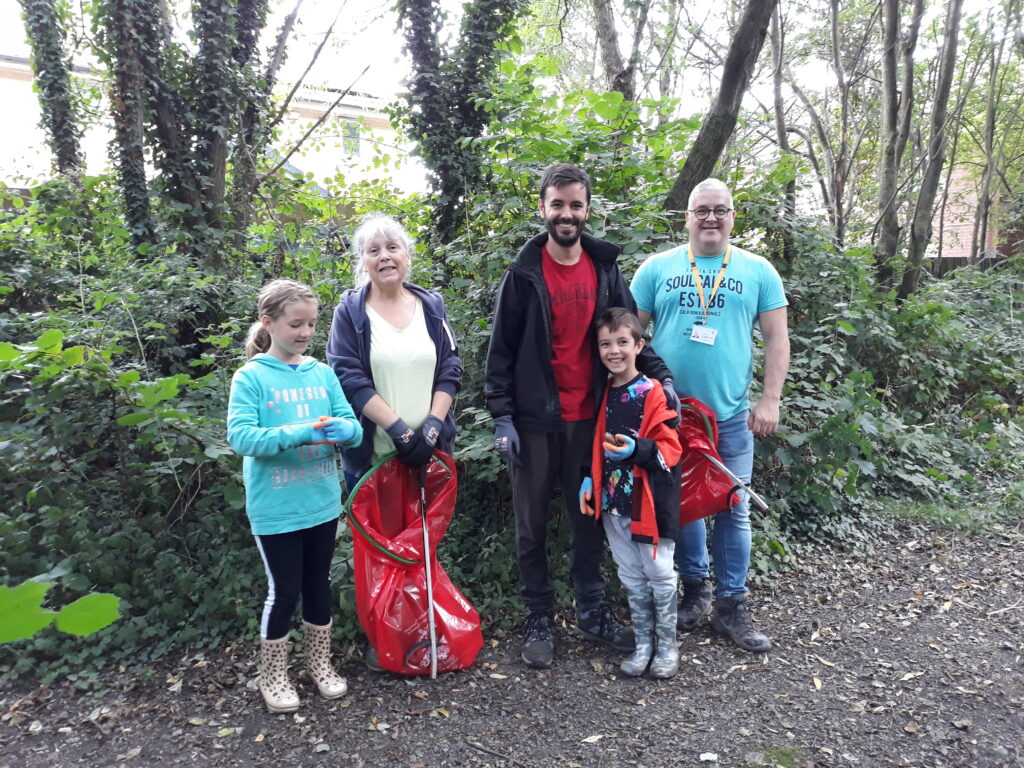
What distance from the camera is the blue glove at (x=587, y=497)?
302 centimetres

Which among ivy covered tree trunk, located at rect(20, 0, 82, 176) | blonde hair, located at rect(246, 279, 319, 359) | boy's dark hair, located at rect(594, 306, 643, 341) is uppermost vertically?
ivy covered tree trunk, located at rect(20, 0, 82, 176)

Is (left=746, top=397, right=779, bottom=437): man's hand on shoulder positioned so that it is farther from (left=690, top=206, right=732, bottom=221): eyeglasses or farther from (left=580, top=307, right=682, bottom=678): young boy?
(left=690, top=206, right=732, bottom=221): eyeglasses

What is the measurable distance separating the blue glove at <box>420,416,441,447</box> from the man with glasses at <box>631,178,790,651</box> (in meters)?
1.14

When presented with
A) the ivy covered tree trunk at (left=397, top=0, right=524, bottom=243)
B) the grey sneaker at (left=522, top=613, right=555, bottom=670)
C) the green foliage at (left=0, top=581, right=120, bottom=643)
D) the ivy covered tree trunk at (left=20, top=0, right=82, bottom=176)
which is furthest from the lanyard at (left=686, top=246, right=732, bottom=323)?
the ivy covered tree trunk at (left=20, top=0, right=82, bottom=176)

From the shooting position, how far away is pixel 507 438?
9.57 ft

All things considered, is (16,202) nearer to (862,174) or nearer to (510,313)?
(510,313)

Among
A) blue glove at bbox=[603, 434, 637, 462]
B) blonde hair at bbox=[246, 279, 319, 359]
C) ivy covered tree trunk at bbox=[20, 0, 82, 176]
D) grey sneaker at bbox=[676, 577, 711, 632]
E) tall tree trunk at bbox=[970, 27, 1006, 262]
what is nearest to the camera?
blonde hair at bbox=[246, 279, 319, 359]

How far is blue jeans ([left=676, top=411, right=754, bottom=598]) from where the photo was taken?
3.24 m

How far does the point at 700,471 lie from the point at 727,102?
9.55ft

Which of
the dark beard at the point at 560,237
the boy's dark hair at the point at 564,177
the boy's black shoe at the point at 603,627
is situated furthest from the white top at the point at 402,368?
the boy's black shoe at the point at 603,627

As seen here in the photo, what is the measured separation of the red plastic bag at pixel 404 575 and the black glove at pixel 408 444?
145 mm

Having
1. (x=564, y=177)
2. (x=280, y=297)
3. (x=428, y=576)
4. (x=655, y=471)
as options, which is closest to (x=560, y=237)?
(x=564, y=177)

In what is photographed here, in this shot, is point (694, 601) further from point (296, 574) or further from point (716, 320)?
point (296, 574)

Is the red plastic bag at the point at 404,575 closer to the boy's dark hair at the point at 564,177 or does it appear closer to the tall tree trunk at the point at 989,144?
the boy's dark hair at the point at 564,177
